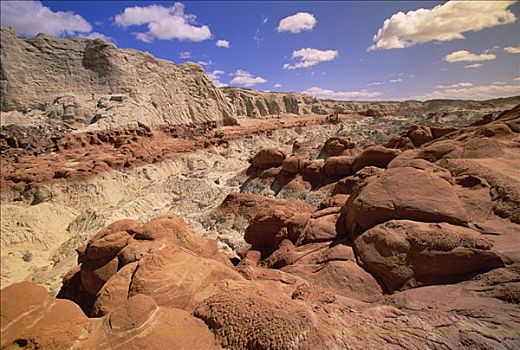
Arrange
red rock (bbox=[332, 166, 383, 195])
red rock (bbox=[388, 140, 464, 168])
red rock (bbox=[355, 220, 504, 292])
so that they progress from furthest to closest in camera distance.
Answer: red rock (bbox=[332, 166, 383, 195]) → red rock (bbox=[388, 140, 464, 168]) → red rock (bbox=[355, 220, 504, 292])

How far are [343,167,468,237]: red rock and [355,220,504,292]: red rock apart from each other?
21 cm

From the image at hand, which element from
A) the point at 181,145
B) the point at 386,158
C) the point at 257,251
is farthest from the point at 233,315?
the point at 181,145

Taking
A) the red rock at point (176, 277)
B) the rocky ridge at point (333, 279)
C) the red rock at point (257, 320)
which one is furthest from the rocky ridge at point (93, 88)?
the red rock at point (257, 320)

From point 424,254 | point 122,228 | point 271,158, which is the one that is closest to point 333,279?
point 424,254

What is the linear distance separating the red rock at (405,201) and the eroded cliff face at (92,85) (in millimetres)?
19451

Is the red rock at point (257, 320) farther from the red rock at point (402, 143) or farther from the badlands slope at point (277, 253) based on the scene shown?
the red rock at point (402, 143)

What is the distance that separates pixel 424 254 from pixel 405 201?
970mm

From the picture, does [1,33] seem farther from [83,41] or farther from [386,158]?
[386,158]

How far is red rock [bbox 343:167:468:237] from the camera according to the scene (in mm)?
3949

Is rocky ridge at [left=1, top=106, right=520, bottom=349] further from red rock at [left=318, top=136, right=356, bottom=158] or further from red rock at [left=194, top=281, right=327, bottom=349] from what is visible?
red rock at [left=318, top=136, right=356, bottom=158]

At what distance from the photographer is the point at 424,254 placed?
343 cm

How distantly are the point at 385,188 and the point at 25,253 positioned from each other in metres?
11.3

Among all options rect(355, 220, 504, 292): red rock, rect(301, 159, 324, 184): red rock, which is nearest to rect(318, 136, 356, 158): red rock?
rect(301, 159, 324, 184): red rock

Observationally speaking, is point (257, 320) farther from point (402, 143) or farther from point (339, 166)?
point (402, 143)
